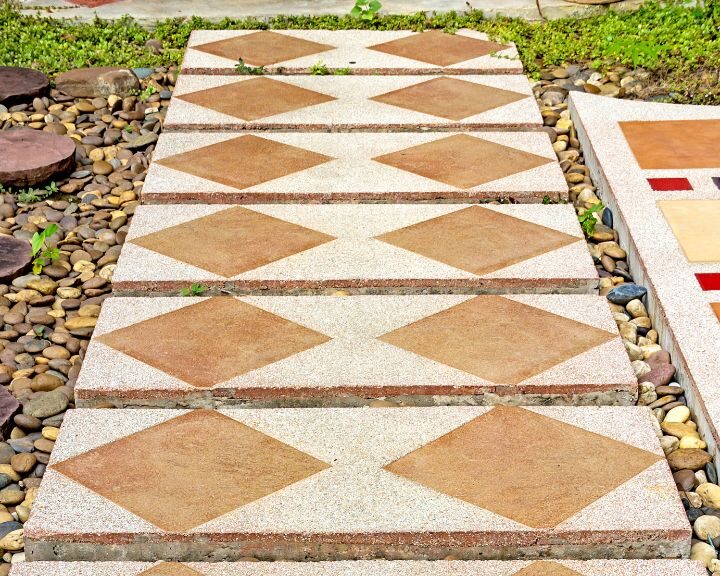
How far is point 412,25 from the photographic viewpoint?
4.90m

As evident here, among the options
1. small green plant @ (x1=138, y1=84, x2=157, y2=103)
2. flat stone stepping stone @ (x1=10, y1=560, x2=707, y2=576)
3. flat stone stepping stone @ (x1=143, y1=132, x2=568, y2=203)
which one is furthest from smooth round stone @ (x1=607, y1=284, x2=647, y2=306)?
small green plant @ (x1=138, y1=84, x2=157, y2=103)

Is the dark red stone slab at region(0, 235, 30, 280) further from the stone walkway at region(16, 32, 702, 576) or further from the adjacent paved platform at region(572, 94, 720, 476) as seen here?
the adjacent paved platform at region(572, 94, 720, 476)

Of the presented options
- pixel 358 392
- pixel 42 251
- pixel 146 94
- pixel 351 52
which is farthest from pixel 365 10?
pixel 358 392

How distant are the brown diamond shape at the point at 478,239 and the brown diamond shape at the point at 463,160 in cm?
24

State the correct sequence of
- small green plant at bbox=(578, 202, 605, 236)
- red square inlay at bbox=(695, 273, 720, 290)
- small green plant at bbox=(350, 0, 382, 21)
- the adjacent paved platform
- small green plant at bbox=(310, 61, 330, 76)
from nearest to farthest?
the adjacent paved platform
red square inlay at bbox=(695, 273, 720, 290)
small green plant at bbox=(578, 202, 605, 236)
small green plant at bbox=(310, 61, 330, 76)
small green plant at bbox=(350, 0, 382, 21)

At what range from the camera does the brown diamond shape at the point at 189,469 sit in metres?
2.12

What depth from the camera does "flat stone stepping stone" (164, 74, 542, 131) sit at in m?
3.90

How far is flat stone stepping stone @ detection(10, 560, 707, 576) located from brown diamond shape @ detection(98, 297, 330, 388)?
0.53 metres

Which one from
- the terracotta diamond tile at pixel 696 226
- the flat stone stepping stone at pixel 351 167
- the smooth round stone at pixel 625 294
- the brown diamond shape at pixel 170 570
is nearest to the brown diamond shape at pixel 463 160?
Result: the flat stone stepping stone at pixel 351 167

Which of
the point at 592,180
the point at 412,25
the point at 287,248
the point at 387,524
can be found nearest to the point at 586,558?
the point at 387,524

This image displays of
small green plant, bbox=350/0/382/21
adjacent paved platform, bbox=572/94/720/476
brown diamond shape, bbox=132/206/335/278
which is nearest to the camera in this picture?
adjacent paved platform, bbox=572/94/720/476

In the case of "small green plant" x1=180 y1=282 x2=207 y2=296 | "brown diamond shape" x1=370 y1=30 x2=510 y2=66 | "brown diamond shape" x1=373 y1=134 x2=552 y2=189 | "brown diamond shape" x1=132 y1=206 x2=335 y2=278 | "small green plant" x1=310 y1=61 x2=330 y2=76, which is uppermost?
"brown diamond shape" x1=370 y1=30 x2=510 y2=66

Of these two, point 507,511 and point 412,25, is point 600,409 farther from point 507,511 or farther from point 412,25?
point 412,25

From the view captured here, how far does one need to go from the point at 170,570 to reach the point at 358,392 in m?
0.62
